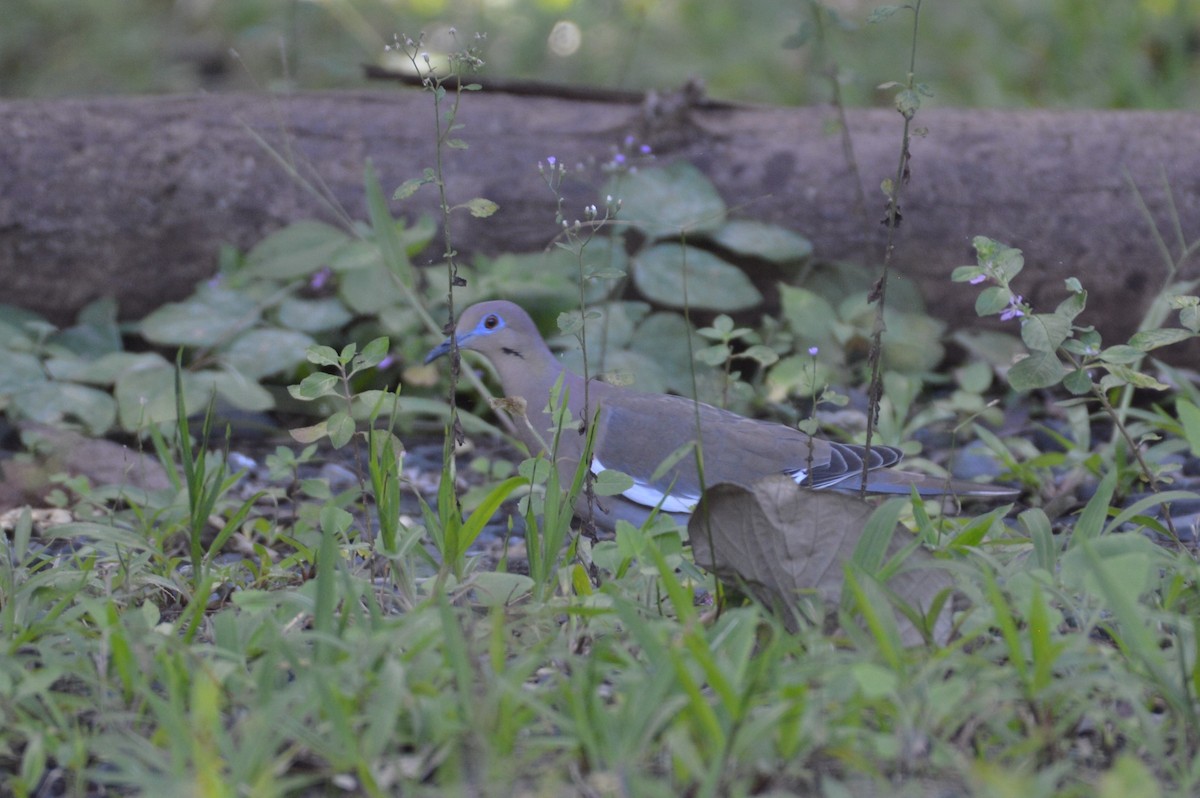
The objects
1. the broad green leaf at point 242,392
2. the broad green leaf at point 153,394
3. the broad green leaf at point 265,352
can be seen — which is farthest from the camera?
the broad green leaf at point 265,352

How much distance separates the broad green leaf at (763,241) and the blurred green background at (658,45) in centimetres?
266

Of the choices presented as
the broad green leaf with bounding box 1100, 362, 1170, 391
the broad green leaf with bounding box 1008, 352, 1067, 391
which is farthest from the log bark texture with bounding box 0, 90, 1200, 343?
the broad green leaf with bounding box 1008, 352, 1067, 391

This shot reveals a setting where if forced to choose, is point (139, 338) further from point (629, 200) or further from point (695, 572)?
point (695, 572)

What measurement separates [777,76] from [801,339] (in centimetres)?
440

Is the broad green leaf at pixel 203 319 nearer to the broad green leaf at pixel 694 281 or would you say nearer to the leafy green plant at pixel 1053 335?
the broad green leaf at pixel 694 281

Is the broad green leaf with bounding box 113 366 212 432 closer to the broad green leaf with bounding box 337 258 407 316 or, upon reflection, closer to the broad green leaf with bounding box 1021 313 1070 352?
the broad green leaf with bounding box 337 258 407 316

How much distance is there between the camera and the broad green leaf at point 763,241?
4.61m

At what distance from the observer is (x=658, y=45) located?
29.1 feet

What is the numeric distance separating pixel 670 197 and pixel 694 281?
1.16 feet

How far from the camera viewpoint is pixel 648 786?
174cm

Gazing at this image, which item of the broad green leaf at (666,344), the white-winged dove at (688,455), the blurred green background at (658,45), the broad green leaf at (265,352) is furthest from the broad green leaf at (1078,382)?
the blurred green background at (658,45)

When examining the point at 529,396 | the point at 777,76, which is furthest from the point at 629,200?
the point at 777,76

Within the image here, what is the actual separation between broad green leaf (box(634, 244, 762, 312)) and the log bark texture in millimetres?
319

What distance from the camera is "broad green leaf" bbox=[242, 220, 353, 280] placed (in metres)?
4.54
